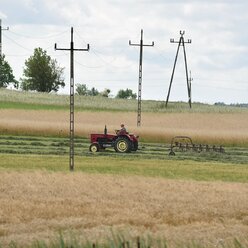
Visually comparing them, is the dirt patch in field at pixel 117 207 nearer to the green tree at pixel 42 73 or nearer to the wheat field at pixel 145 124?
the wheat field at pixel 145 124

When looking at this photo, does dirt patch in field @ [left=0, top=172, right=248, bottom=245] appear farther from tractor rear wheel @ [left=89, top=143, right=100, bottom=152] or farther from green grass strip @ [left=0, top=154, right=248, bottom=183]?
tractor rear wheel @ [left=89, top=143, right=100, bottom=152]

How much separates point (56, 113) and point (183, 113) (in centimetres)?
1554

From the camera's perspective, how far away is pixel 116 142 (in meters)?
43.0

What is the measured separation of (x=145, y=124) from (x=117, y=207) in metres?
48.6

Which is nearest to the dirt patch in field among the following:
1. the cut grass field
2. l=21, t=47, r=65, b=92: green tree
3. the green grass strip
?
the cut grass field

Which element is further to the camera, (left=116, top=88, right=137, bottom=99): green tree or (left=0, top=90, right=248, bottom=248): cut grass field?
(left=116, top=88, right=137, bottom=99): green tree

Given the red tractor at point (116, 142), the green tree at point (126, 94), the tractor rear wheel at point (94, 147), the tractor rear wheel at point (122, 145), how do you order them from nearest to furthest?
the tractor rear wheel at point (122, 145)
the red tractor at point (116, 142)
the tractor rear wheel at point (94, 147)
the green tree at point (126, 94)

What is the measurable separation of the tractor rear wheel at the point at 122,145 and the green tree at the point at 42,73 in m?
→ 88.1

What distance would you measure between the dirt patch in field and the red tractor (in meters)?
14.5

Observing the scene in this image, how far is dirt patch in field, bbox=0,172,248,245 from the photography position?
655 inches

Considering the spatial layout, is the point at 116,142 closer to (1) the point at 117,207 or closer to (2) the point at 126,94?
(1) the point at 117,207

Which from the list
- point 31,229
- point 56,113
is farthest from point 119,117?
point 31,229

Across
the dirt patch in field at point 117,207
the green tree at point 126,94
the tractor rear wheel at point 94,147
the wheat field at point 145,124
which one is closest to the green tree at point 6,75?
the green tree at point 126,94

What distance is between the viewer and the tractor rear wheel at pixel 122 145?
42.8 meters
